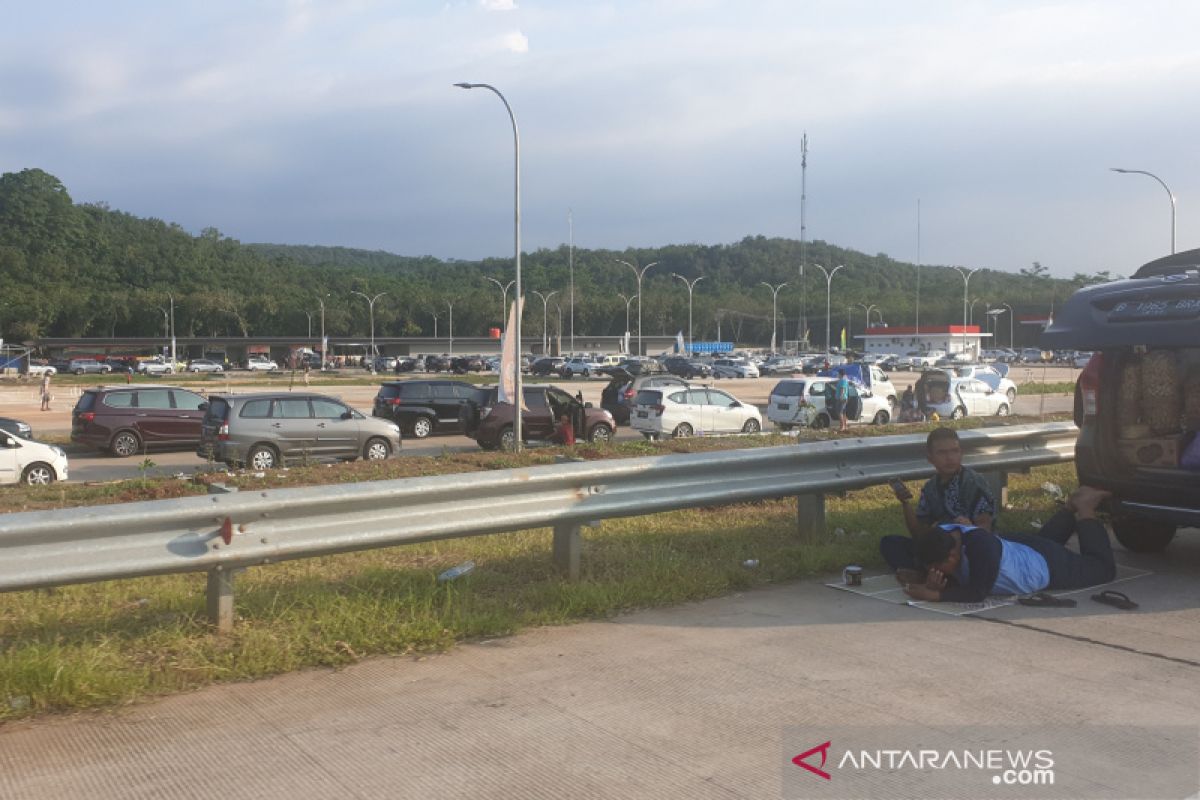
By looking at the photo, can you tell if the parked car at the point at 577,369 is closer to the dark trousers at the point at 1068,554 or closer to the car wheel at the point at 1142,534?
the car wheel at the point at 1142,534

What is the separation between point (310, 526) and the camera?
5.89 metres

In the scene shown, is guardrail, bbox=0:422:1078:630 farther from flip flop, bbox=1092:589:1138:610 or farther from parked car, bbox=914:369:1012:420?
parked car, bbox=914:369:1012:420

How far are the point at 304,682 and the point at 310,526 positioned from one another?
1.00m

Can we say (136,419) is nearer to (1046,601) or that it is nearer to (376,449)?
(376,449)

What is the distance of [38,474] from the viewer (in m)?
18.3

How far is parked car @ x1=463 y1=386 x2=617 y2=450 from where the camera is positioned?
79.9 feet

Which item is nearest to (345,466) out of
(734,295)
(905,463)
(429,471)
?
(429,471)

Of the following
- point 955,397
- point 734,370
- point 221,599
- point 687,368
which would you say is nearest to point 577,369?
point 687,368

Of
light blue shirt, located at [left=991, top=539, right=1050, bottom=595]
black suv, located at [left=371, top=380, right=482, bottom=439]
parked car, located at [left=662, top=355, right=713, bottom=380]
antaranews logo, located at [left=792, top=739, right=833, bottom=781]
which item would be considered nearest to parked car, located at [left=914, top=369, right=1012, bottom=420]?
black suv, located at [left=371, top=380, right=482, bottom=439]

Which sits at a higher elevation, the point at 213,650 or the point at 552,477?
the point at 552,477

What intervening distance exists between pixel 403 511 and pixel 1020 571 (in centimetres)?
398

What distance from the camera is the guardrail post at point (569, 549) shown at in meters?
7.00

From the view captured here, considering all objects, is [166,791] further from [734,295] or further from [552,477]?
[734,295]

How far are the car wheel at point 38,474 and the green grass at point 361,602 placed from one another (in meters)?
12.6
